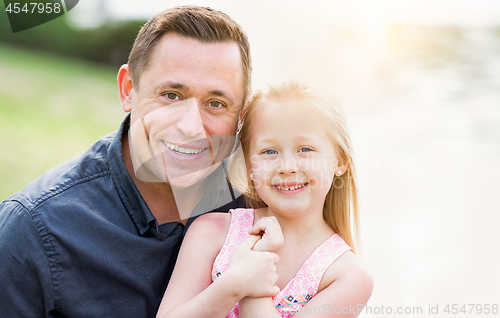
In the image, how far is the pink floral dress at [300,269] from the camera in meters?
1.78

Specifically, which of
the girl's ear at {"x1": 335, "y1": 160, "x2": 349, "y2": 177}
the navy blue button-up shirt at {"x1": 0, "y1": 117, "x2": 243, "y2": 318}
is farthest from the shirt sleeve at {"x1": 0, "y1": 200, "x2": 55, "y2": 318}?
the girl's ear at {"x1": 335, "y1": 160, "x2": 349, "y2": 177}

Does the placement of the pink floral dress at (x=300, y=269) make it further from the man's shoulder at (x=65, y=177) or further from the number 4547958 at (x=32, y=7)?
the number 4547958 at (x=32, y=7)

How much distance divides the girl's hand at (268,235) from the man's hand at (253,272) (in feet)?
0.10

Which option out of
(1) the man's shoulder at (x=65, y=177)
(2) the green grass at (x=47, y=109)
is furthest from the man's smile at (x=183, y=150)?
(2) the green grass at (x=47, y=109)

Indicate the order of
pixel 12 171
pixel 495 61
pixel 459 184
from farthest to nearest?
pixel 495 61, pixel 12 171, pixel 459 184

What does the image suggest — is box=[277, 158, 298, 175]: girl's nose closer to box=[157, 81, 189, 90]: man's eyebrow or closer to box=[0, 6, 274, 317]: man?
box=[0, 6, 274, 317]: man

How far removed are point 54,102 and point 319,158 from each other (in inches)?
381

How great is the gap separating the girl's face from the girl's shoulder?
264 mm

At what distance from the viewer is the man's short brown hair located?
217cm

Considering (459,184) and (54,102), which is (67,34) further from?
(459,184)

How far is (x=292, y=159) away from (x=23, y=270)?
1208mm

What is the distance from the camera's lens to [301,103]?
6.23 ft

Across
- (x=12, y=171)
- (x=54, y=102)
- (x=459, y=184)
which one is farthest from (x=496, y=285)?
(x=54, y=102)

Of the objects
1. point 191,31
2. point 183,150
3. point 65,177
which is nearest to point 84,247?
point 65,177
